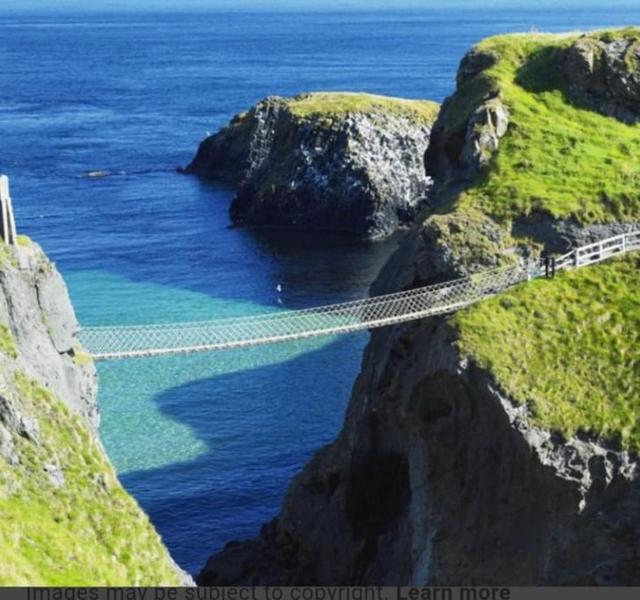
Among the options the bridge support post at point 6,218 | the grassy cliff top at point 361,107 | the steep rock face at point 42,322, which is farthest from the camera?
the grassy cliff top at point 361,107

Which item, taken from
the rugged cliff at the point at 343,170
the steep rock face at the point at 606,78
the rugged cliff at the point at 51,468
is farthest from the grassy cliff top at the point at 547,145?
the rugged cliff at the point at 343,170

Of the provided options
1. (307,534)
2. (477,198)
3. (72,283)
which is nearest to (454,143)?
(477,198)

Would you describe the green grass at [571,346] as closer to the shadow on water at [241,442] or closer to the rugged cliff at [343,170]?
the shadow on water at [241,442]

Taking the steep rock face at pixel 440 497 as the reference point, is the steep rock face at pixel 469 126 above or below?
above

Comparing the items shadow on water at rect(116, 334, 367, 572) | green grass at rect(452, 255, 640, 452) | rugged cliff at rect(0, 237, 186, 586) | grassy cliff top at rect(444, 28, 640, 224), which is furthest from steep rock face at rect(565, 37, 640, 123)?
rugged cliff at rect(0, 237, 186, 586)

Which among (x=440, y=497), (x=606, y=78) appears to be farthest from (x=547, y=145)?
(x=440, y=497)

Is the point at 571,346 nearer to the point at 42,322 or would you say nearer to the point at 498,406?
the point at 498,406

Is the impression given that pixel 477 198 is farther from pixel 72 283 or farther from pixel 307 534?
pixel 72 283
